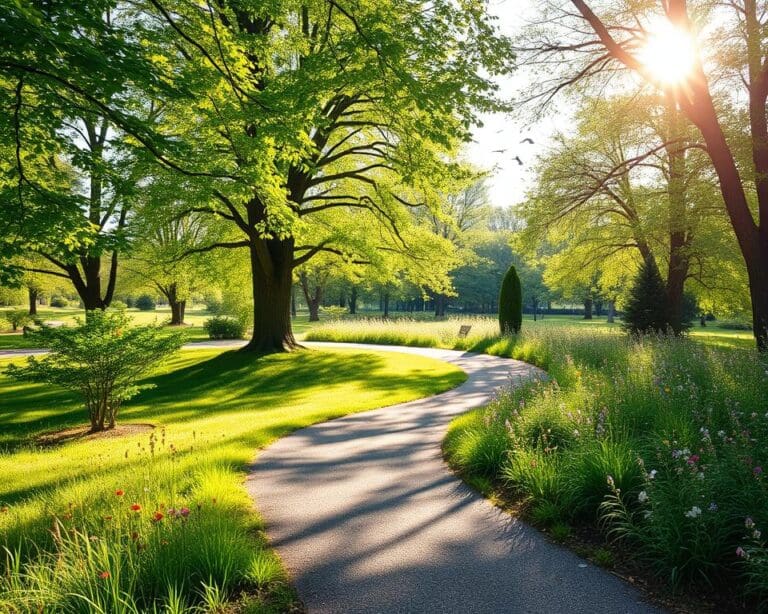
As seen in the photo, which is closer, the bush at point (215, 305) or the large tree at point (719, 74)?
the large tree at point (719, 74)

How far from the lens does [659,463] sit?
14.6ft

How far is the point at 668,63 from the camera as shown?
1148 cm

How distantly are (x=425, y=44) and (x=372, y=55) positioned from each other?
46.1 inches

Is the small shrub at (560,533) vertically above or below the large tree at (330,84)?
below

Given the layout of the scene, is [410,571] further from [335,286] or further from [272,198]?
[335,286]

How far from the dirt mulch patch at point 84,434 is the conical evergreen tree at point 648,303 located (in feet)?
63.7

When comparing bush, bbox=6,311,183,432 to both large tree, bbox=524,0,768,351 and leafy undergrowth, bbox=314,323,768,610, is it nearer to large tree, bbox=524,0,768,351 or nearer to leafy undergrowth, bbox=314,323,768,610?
leafy undergrowth, bbox=314,323,768,610

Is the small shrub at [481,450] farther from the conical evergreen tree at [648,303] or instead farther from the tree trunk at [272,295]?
the conical evergreen tree at [648,303]

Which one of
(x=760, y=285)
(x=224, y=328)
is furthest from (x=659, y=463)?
(x=224, y=328)

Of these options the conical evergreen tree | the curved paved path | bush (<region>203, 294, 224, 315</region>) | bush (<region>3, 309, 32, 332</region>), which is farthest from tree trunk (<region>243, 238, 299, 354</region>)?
bush (<region>3, 309, 32, 332</region>)

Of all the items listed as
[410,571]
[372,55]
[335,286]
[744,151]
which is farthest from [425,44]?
[335,286]

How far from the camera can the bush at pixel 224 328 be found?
30547 mm

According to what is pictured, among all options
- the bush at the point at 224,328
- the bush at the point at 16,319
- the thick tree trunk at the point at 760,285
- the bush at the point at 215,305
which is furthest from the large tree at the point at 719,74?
the bush at the point at 16,319

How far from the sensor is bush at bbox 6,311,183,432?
8.34m
